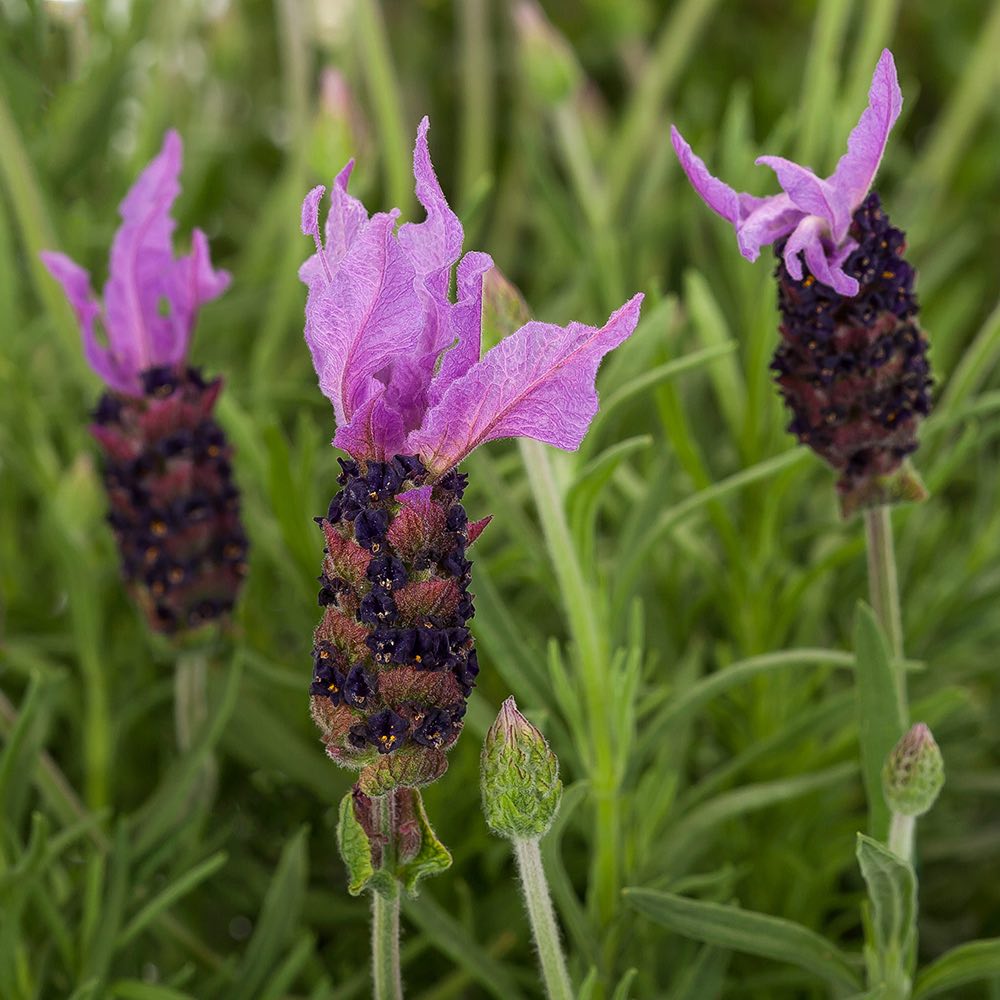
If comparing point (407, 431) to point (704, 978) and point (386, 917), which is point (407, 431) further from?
point (704, 978)

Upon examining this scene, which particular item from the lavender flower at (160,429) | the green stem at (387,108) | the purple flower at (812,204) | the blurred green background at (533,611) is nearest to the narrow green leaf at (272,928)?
the blurred green background at (533,611)

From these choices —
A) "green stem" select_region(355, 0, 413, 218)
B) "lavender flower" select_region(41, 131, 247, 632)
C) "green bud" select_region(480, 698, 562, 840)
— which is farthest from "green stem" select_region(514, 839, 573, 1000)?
"green stem" select_region(355, 0, 413, 218)

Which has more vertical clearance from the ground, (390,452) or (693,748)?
(390,452)

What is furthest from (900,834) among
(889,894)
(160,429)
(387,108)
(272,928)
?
(387,108)

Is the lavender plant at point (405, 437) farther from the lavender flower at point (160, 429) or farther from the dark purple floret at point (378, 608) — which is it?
the lavender flower at point (160, 429)

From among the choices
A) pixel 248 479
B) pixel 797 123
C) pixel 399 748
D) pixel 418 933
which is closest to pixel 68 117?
pixel 248 479

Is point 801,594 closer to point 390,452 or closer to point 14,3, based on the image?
point 390,452
